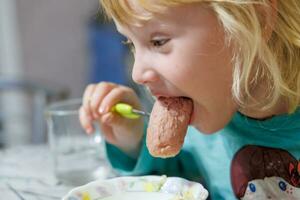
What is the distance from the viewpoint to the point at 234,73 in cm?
60

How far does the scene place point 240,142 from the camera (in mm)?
701

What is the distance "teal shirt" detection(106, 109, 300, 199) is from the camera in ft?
2.14

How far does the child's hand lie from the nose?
0.60ft

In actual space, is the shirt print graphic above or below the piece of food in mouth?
below

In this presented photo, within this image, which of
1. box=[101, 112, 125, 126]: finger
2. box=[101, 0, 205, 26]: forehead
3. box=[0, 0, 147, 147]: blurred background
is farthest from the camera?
box=[0, 0, 147, 147]: blurred background

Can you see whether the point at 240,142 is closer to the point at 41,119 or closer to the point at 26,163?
the point at 26,163

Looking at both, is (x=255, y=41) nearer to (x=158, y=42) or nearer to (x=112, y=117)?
(x=158, y=42)

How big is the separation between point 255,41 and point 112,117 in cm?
28

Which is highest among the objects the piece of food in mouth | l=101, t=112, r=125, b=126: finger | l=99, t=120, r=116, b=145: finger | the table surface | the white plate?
the piece of food in mouth

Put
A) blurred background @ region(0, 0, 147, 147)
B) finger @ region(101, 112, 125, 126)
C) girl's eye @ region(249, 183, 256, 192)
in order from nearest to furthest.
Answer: girl's eye @ region(249, 183, 256, 192) → finger @ region(101, 112, 125, 126) → blurred background @ region(0, 0, 147, 147)

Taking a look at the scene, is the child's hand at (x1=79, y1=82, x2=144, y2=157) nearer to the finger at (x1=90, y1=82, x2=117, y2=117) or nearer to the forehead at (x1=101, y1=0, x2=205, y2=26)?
the finger at (x1=90, y1=82, x2=117, y2=117)

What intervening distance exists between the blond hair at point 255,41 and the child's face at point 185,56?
10mm

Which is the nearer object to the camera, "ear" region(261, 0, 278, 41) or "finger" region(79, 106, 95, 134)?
"ear" region(261, 0, 278, 41)

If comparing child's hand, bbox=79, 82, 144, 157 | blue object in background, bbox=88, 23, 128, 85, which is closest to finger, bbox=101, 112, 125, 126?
child's hand, bbox=79, 82, 144, 157
